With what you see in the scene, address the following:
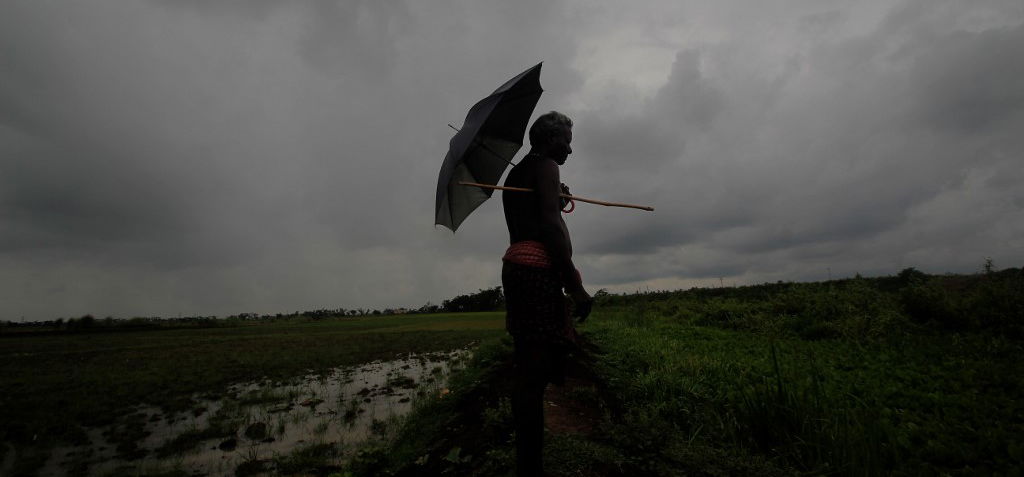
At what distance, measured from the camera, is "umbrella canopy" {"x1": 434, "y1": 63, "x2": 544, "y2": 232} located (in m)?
2.99

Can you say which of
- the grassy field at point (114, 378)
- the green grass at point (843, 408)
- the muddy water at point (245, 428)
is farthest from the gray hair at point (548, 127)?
the grassy field at point (114, 378)

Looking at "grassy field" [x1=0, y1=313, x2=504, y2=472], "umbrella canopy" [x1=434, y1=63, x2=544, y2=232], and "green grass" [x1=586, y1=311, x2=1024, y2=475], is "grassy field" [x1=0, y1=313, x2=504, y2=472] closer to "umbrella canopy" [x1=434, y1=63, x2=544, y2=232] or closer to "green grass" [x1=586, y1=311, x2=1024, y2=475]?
"umbrella canopy" [x1=434, y1=63, x2=544, y2=232]

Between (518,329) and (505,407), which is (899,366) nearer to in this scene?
(505,407)

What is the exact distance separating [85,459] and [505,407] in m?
5.16

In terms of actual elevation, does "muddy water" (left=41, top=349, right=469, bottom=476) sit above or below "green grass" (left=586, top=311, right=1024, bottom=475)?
below

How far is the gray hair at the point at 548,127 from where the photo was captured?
2961 mm

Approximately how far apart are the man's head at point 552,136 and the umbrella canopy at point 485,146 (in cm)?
31

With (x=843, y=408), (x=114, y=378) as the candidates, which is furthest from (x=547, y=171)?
(x=114, y=378)

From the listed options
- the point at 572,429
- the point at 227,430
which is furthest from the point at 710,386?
the point at 227,430

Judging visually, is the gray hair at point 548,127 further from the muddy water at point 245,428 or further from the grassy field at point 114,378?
the grassy field at point 114,378

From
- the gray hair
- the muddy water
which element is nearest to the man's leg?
the gray hair

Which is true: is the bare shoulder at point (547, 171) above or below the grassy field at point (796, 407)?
above

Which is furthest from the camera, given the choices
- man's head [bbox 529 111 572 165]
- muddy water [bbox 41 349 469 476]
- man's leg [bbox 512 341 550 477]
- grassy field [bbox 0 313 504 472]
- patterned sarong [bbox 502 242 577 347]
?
grassy field [bbox 0 313 504 472]

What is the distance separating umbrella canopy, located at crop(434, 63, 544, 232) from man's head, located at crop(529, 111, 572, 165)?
0.31 meters
